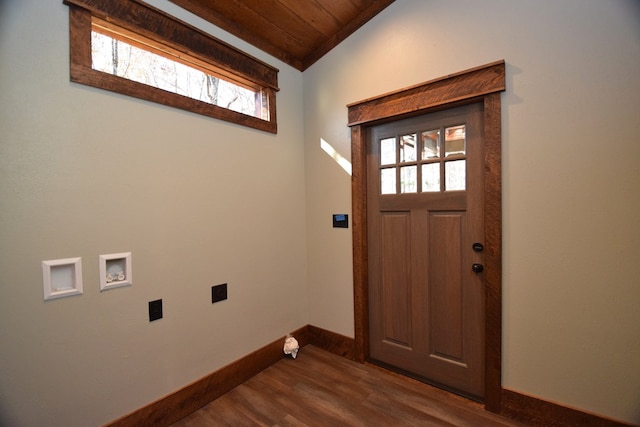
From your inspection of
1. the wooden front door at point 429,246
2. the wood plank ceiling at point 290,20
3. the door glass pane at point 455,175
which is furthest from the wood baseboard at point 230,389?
the wood plank ceiling at point 290,20

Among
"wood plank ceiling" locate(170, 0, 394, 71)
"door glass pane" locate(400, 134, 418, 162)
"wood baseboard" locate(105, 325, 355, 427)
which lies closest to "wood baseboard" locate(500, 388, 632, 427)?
"wood baseboard" locate(105, 325, 355, 427)

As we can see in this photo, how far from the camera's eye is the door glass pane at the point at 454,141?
180 centimetres

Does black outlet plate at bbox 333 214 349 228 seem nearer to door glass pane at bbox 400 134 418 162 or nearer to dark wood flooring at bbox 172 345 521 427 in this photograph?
door glass pane at bbox 400 134 418 162

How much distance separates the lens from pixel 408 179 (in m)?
2.02

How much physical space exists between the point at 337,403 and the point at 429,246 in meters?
1.23

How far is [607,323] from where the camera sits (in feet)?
4.51

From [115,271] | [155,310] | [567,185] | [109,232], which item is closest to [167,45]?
[109,232]

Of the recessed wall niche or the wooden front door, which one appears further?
the wooden front door

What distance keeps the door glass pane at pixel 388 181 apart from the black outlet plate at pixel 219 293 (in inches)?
55.4

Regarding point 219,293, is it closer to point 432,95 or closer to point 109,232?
point 109,232

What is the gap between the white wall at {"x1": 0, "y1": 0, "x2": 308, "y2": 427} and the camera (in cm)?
119

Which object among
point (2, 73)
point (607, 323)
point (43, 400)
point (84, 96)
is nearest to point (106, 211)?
point (84, 96)

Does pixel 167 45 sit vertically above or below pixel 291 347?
above

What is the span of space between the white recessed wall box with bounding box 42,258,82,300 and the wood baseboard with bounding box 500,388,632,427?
8.02 feet
